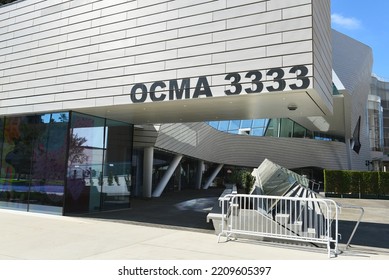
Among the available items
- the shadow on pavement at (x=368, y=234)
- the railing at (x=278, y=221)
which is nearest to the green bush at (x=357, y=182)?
the shadow on pavement at (x=368, y=234)

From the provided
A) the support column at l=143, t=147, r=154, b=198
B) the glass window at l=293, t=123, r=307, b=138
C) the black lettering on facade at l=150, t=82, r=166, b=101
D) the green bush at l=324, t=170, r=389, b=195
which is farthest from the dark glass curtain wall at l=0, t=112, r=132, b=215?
the glass window at l=293, t=123, r=307, b=138

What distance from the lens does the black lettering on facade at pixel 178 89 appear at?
356 inches

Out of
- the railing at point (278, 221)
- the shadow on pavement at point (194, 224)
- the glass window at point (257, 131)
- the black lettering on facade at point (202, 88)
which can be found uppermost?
the glass window at point (257, 131)

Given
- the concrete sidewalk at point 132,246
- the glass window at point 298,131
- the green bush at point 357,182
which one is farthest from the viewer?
the glass window at point 298,131

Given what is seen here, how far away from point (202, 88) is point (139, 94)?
204cm

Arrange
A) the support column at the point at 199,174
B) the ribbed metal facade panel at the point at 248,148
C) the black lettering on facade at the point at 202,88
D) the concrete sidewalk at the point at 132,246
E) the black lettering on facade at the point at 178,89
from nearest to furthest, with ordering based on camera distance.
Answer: the concrete sidewalk at the point at 132,246, the black lettering on facade at the point at 202,88, the black lettering on facade at the point at 178,89, the ribbed metal facade panel at the point at 248,148, the support column at the point at 199,174

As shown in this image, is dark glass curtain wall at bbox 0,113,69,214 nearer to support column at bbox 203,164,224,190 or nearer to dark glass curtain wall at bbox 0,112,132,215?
dark glass curtain wall at bbox 0,112,132,215

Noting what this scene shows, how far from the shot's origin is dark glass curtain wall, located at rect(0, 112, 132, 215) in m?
11.7

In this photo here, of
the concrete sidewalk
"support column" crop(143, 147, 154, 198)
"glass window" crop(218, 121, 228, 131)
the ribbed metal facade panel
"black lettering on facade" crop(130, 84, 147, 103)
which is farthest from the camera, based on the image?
"glass window" crop(218, 121, 228, 131)

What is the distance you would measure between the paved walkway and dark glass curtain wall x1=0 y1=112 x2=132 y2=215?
1676 mm

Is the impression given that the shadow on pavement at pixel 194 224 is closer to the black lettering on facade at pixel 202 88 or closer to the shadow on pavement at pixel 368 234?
the shadow on pavement at pixel 368 234
